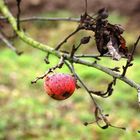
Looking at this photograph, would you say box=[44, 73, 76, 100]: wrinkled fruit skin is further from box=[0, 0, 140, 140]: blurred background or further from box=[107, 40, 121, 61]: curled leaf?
box=[0, 0, 140, 140]: blurred background

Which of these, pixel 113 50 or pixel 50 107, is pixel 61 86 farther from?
pixel 50 107

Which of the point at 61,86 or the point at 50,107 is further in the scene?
the point at 50,107

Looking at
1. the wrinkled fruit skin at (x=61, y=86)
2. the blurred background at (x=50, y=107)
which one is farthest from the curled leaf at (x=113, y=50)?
the blurred background at (x=50, y=107)

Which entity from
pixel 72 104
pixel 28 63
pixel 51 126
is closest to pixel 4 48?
pixel 28 63

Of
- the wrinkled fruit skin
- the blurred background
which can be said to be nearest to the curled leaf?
the wrinkled fruit skin

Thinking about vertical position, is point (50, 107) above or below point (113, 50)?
above

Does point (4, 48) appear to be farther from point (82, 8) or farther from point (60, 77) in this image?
point (60, 77)

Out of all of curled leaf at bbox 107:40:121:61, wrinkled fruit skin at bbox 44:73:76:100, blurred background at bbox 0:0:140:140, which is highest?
blurred background at bbox 0:0:140:140

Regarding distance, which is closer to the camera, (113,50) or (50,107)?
(113,50)

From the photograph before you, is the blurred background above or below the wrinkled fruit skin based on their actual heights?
above

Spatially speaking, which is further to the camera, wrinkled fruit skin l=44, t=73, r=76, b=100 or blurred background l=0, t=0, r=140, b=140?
blurred background l=0, t=0, r=140, b=140

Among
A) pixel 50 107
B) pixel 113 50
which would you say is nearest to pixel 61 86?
pixel 113 50

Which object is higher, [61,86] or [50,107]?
[50,107]
